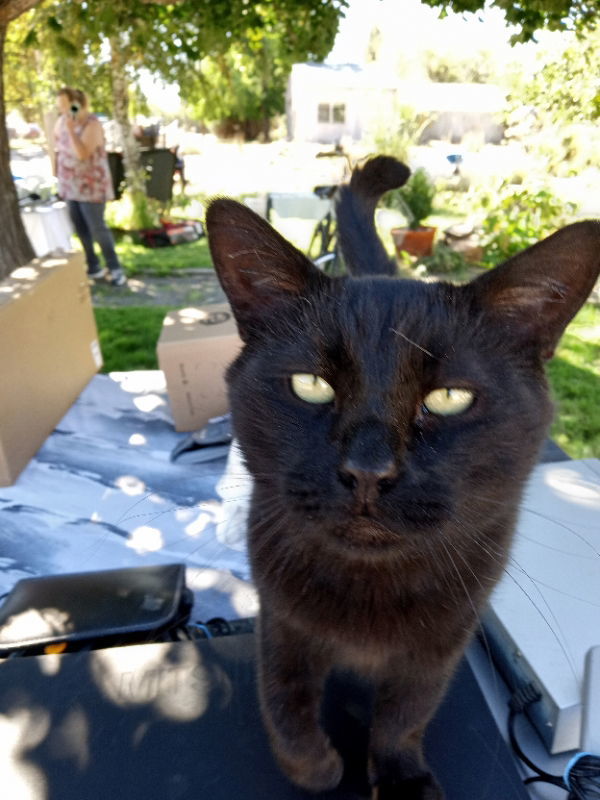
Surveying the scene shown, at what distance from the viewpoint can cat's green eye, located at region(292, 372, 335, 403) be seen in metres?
0.67

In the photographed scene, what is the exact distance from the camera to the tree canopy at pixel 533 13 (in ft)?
5.69

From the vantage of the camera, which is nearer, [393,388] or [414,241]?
[393,388]

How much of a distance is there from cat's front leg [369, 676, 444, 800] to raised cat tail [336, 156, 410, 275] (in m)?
0.73

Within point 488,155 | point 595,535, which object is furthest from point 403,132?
point 595,535

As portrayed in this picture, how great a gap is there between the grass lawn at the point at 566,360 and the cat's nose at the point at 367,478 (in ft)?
5.99

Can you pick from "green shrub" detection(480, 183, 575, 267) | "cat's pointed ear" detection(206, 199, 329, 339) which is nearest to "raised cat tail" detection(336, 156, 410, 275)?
"cat's pointed ear" detection(206, 199, 329, 339)

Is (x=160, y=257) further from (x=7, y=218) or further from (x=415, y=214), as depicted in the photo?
(x=7, y=218)

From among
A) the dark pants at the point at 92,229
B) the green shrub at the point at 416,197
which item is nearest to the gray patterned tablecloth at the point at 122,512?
the dark pants at the point at 92,229

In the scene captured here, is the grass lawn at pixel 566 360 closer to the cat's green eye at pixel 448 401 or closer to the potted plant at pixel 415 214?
the potted plant at pixel 415 214

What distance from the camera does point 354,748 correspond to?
806mm

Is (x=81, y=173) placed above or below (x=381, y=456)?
below

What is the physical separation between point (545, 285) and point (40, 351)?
4.77 feet

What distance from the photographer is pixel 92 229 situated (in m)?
4.27

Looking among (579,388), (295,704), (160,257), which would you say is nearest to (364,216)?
(295,704)
